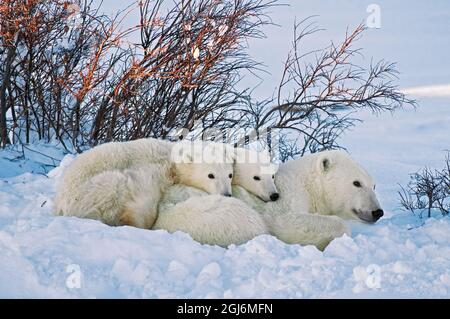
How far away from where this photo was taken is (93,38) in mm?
7262

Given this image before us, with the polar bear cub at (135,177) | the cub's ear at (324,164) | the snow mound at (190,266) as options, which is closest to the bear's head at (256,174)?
the polar bear cub at (135,177)

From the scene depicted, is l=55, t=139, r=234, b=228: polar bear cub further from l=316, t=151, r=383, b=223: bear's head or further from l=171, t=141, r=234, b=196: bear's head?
l=316, t=151, r=383, b=223: bear's head

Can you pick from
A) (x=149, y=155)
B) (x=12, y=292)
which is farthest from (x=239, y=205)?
(x=12, y=292)

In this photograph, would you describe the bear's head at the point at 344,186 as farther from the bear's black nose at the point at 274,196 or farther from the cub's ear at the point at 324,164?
the bear's black nose at the point at 274,196

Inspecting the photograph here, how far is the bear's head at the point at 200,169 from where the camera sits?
4.23m

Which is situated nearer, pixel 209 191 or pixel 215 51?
pixel 209 191

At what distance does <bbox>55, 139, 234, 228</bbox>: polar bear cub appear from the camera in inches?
154

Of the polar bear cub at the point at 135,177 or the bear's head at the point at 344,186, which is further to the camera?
the bear's head at the point at 344,186

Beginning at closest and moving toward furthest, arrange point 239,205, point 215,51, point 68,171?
point 239,205
point 68,171
point 215,51

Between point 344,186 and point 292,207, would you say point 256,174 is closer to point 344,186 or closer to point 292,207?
point 292,207

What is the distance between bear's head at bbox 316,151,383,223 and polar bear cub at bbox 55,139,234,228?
74 centimetres

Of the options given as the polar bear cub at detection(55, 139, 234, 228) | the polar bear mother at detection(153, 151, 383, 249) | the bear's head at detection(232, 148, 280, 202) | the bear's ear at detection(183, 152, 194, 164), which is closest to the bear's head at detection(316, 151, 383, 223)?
the polar bear mother at detection(153, 151, 383, 249)
